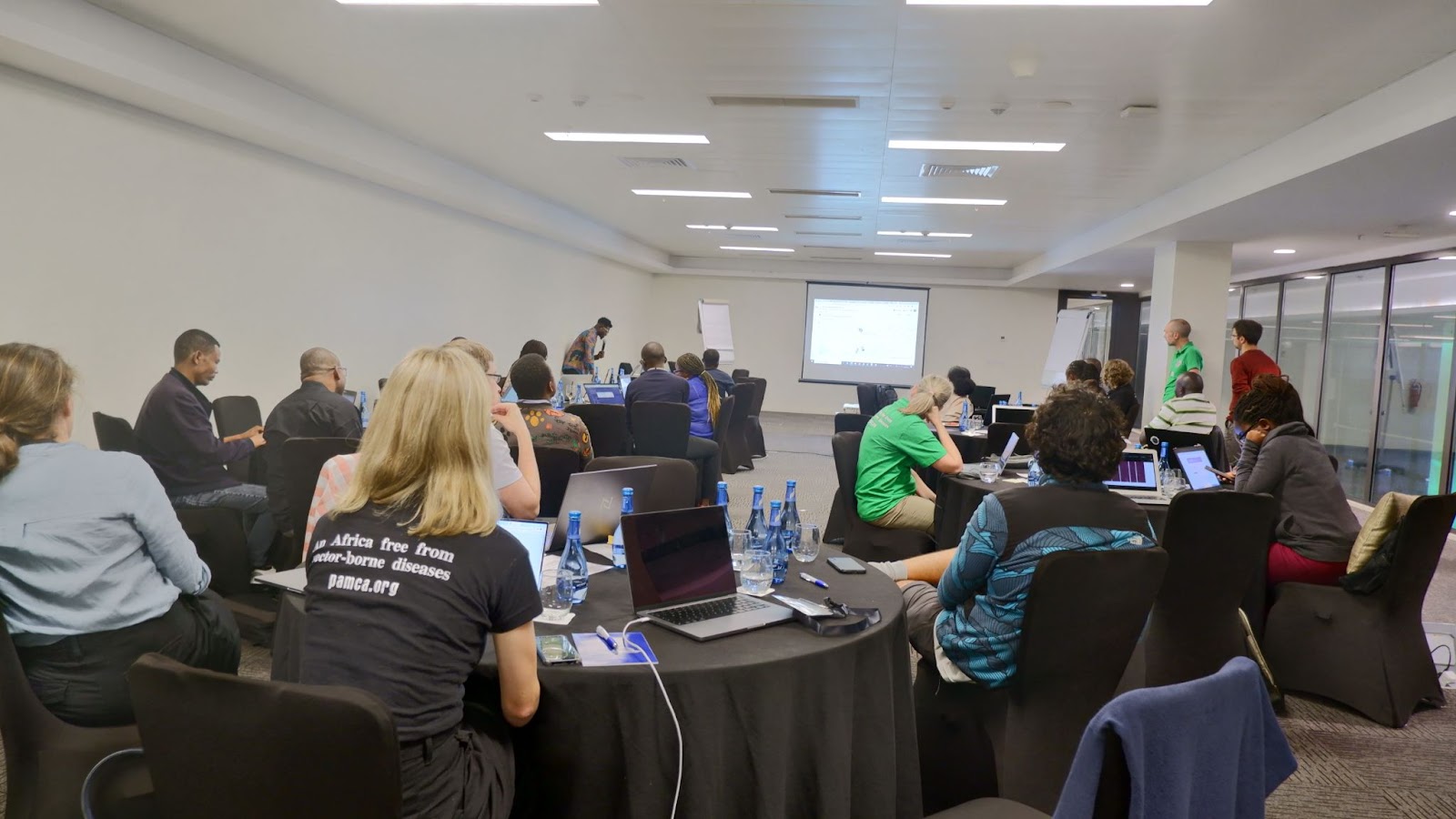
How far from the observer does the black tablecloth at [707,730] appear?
70.8 inches

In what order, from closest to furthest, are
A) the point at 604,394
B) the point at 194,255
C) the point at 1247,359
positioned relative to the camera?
the point at 194,255 → the point at 604,394 → the point at 1247,359

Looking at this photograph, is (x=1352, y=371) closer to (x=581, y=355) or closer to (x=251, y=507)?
(x=581, y=355)

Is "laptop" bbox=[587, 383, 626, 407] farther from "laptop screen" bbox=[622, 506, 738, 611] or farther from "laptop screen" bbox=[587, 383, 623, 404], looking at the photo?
"laptop screen" bbox=[622, 506, 738, 611]

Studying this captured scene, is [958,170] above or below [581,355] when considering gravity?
above

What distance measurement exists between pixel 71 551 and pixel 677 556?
1374 mm

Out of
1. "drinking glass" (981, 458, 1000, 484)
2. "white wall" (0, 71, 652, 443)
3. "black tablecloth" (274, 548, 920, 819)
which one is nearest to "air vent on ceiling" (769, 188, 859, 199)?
"white wall" (0, 71, 652, 443)

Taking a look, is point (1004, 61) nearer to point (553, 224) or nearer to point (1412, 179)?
point (1412, 179)

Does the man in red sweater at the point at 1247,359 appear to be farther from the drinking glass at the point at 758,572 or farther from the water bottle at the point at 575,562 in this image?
the water bottle at the point at 575,562

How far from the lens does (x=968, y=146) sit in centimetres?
654

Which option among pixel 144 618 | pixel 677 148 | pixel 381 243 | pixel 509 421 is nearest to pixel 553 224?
pixel 381 243

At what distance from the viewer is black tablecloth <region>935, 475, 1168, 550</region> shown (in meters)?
4.22

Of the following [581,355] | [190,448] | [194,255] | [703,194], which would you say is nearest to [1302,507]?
[190,448]

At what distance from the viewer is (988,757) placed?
2.36m

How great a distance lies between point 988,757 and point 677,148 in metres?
5.80
